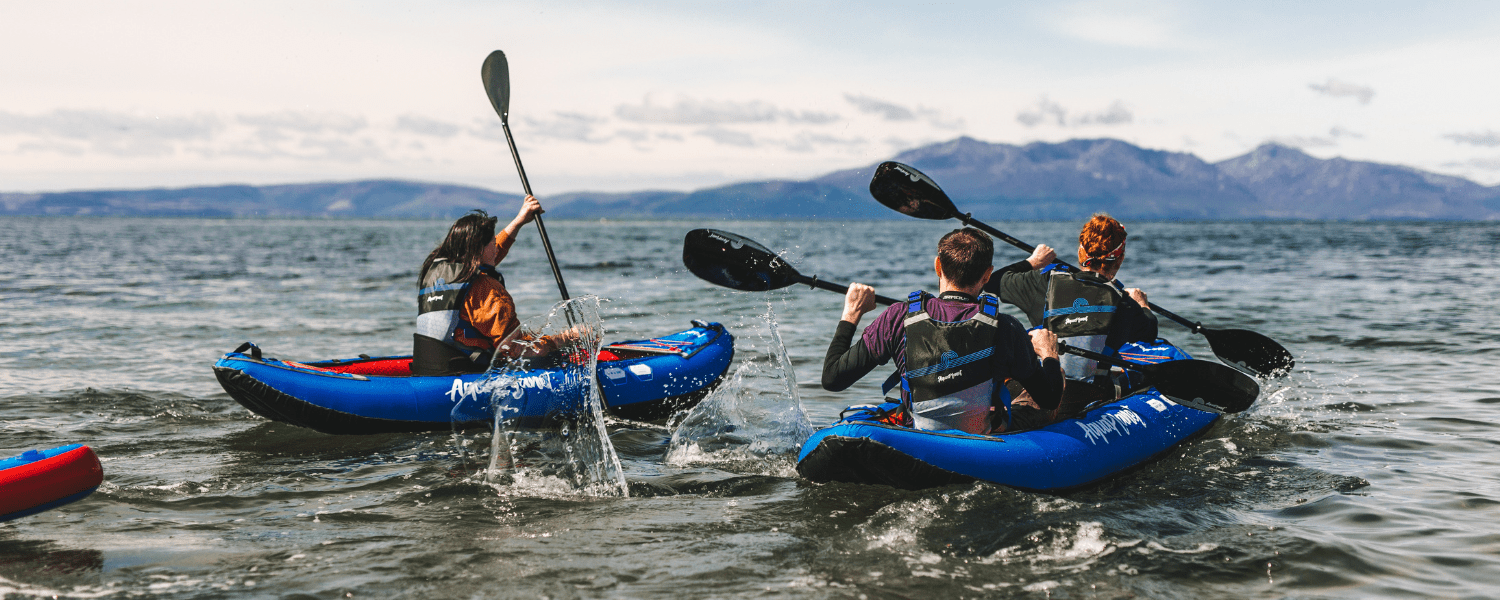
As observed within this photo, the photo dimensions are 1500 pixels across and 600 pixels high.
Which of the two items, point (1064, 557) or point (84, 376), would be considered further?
point (84, 376)

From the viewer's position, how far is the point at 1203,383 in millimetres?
6566

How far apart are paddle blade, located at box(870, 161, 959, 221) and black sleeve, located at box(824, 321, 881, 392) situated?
114 inches

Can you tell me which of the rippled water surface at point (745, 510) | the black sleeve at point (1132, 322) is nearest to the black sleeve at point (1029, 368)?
the rippled water surface at point (745, 510)

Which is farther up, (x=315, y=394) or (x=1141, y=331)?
(x=1141, y=331)

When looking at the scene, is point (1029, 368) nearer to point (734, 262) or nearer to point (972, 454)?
point (972, 454)

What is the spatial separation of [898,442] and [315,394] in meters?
4.42

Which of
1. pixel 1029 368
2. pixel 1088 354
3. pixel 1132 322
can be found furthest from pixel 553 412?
pixel 1132 322

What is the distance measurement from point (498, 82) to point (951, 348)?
22.4 ft

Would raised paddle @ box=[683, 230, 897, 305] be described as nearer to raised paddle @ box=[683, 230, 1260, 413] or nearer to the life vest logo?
raised paddle @ box=[683, 230, 1260, 413]

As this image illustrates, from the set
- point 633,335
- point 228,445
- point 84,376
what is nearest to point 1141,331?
point 228,445

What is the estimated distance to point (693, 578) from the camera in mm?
4051

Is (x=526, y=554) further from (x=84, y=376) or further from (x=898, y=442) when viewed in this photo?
(x=84, y=376)

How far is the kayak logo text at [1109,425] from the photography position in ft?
17.8

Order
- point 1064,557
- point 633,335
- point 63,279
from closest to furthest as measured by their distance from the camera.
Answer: point 1064,557 → point 633,335 → point 63,279
